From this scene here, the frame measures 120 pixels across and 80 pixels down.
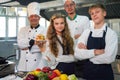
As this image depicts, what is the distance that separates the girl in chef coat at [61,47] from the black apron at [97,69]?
0.16m

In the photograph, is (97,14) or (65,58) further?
(65,58)

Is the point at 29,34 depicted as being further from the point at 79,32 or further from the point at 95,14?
the point at 95,14

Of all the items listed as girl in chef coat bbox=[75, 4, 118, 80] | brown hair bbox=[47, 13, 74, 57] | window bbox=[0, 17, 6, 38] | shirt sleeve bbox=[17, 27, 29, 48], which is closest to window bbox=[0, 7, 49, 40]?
window bbox=[0, 17, 6, 38]

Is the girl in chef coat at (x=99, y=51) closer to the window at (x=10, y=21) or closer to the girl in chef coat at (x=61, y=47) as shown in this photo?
the girl in chef coat at (x=61, y=47)

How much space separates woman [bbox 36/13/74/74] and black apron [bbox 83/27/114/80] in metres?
0.16

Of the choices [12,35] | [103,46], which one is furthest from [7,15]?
[103,46]

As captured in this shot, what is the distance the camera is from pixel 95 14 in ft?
5.54

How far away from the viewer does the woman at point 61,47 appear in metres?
1.82

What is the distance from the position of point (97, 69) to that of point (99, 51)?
13 cm

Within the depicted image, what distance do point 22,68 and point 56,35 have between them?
69 centimetres

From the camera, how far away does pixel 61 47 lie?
1845mm

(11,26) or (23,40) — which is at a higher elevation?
(11,26)

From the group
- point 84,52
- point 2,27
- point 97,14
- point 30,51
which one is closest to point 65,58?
point 84,52

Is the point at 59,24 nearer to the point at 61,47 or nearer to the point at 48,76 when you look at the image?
the point at 61,47
